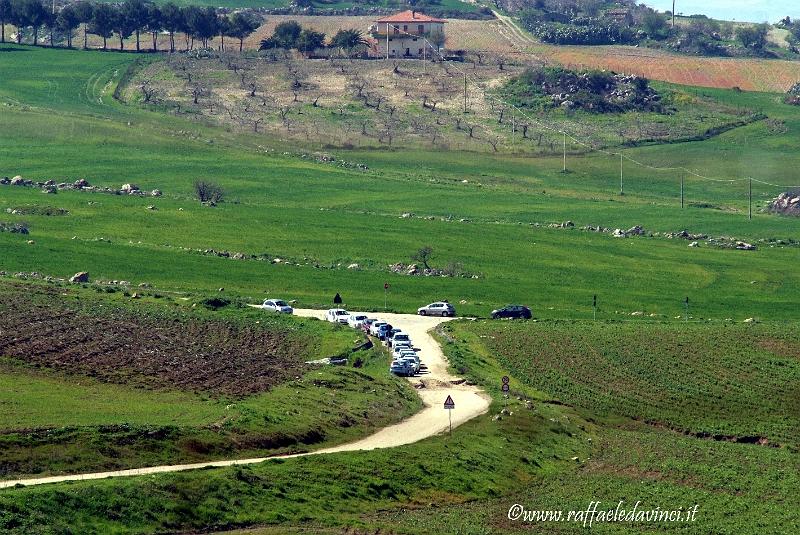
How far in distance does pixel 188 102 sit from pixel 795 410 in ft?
380

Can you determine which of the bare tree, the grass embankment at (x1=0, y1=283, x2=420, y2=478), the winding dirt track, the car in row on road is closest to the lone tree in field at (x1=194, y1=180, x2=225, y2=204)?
the car in row on road

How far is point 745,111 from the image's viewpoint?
7741 inches

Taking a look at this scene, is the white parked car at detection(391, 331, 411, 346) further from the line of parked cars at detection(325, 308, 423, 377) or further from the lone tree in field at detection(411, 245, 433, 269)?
the lone tree in field at detection(411, 245, 433, 269)

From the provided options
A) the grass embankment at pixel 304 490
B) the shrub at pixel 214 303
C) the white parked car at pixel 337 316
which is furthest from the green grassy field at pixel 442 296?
the white parked car at pixel 337 316

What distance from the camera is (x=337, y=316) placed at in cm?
9438

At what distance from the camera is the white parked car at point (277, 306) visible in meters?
95.6

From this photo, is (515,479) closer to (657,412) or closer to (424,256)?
(657,412)

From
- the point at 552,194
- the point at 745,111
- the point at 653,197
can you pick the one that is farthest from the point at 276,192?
the point at 745,111

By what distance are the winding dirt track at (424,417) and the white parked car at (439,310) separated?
6104 mm

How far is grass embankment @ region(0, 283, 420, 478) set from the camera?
194ft

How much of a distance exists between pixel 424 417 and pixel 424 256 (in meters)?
46.8

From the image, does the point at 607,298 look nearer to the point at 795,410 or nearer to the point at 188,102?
the point at 795,410

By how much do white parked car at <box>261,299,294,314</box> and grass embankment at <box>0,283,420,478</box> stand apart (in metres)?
3.23

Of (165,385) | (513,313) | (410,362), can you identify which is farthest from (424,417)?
(513,313)
